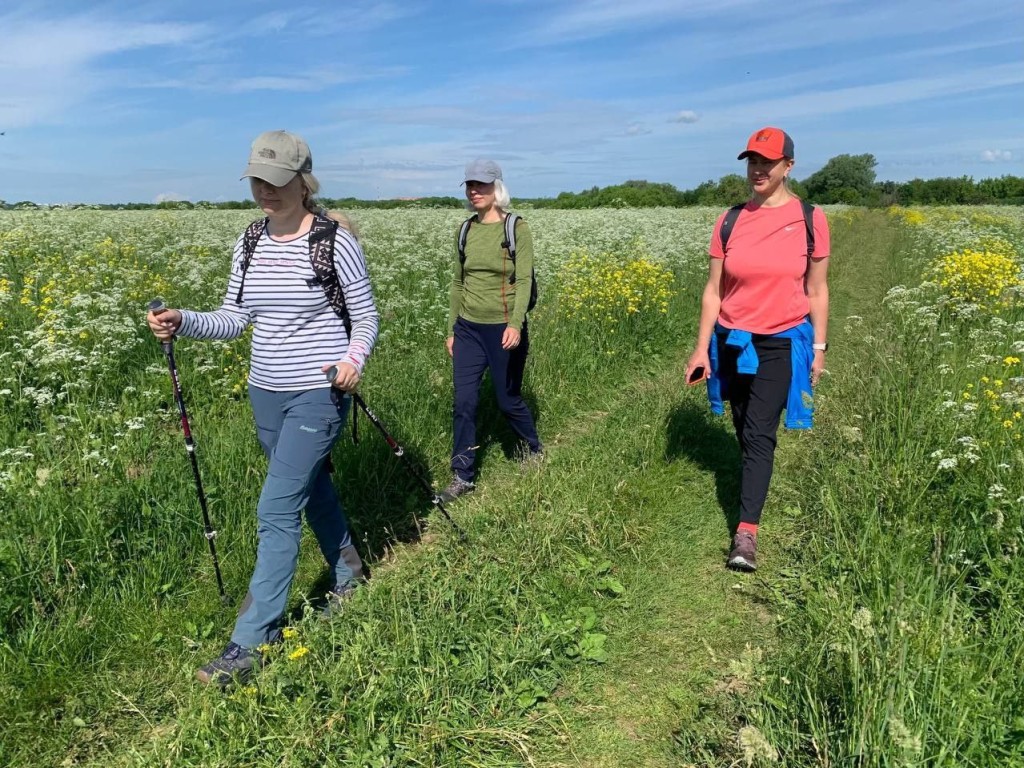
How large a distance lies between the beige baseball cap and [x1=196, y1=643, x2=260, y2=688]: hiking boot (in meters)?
2.08

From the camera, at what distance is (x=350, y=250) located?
3.35m

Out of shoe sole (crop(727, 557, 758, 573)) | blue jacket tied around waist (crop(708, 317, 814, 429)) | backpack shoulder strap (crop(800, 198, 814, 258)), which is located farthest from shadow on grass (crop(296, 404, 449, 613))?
backpack shoulder strap (crop(800, 198, 814, 258))

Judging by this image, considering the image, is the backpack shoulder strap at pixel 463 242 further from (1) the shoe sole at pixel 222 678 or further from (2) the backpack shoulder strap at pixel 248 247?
(1) the shoe sole at pixel 222 678

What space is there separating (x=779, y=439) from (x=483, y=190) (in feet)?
11.4

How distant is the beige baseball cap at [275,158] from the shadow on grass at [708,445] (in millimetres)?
3642

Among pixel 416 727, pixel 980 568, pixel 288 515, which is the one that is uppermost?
pixel 288 515

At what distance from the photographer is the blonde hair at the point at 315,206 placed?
3311 millimetres

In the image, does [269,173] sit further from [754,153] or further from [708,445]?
[708,445]

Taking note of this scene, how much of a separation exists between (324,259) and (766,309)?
8.50 ft

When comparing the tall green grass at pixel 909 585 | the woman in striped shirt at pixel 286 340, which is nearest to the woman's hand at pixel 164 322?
the woman in striped shirt at pixel 286 340

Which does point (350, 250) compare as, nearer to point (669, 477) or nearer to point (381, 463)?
point (381, 463)

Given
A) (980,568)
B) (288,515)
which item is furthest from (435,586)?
(980,568)

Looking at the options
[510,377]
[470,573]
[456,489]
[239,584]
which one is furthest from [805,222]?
[239,584]

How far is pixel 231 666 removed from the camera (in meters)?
3.04
